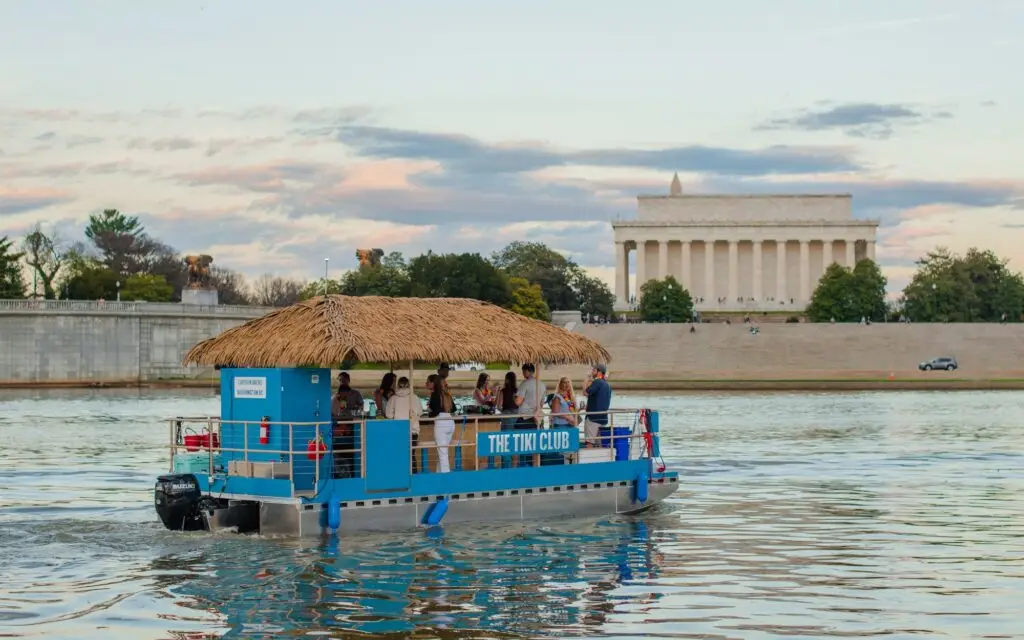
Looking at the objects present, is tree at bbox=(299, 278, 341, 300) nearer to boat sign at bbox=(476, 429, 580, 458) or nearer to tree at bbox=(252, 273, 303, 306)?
→ tree at bbox=(252, 273, 303, 306)

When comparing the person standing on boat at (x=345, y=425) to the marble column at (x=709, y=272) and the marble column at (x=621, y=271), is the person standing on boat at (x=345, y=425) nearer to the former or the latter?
the marble column at (x=621, y=271)

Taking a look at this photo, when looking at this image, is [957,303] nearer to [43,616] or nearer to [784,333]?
[784,333]

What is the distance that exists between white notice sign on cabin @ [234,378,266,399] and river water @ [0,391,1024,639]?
6.93ft

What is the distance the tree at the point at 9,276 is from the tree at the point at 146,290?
8.84 m

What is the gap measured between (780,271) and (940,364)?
60.8 metres

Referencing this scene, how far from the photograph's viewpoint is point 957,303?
12269cm

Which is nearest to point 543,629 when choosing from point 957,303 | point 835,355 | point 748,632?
point 748,632

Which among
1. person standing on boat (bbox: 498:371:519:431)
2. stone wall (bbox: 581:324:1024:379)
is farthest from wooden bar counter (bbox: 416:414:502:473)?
stone wall (bbox: 581:324:1024:379)

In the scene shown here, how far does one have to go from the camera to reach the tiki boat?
21.1 meters

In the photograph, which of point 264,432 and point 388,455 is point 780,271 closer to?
point 388,455

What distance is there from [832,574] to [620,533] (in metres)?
4.86

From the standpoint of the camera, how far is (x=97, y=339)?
338 feet

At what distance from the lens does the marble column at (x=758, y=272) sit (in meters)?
156

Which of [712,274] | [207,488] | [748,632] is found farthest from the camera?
[712,274]
